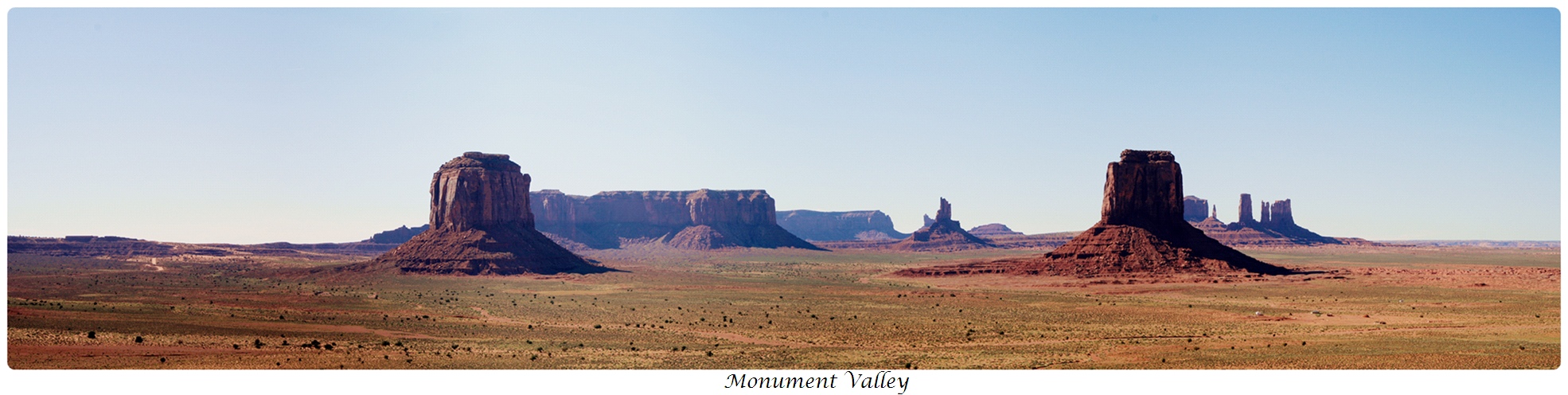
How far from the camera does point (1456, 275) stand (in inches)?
3489

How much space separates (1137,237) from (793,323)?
54249 millimetres

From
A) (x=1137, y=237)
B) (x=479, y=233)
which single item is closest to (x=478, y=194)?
(x=479, y=233)

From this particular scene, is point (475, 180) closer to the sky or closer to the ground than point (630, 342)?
closer to the sky

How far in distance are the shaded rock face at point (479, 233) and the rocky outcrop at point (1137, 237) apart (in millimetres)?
39049

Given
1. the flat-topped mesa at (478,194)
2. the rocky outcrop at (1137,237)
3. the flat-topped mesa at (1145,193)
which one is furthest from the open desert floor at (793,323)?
the flat-topped mesa at (478,194)

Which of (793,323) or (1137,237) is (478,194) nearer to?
(1137,237)

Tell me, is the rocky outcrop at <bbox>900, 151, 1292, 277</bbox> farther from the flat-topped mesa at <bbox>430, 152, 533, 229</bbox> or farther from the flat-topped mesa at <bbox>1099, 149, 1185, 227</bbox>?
the flat-topped mesa at <bbox>430, 152, 533, 229</bbox>

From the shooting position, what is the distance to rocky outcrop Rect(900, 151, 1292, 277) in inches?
3652

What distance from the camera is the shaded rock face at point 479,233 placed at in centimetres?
10400

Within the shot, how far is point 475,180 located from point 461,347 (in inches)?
2897

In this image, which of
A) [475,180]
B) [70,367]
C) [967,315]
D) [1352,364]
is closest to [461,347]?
[70,367]

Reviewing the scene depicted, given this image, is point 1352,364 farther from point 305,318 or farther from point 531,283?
point 531,283

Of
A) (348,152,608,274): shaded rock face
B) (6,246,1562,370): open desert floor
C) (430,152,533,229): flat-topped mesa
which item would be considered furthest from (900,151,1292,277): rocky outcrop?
(430,152,533,229): flat-topped mesa

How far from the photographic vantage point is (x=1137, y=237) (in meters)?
96.8
